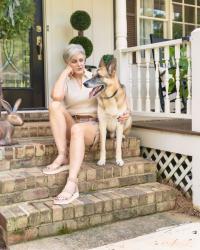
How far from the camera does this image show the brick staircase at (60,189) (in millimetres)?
2576

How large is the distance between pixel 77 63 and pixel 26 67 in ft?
6.21

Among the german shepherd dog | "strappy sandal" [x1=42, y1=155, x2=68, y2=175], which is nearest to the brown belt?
the german shepherd dog

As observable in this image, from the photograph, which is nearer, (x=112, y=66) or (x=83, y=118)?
A: (x=112, y=66)

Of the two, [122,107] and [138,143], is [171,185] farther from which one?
[122,107]

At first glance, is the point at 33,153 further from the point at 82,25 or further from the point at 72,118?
the point at 82,25

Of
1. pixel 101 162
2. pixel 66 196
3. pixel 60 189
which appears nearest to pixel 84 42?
pixel 101 162

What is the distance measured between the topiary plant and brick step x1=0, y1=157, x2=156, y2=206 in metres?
1.74

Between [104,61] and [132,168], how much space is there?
100cm

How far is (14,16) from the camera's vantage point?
3.47 meters

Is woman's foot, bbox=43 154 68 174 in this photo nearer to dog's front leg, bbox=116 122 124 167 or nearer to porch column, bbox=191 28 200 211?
dog's front leg, bbox=116 122 124 167

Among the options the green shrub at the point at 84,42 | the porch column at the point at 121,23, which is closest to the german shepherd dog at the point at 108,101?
the porch column at the point at 121,23

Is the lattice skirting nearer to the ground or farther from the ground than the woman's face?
nearer to the ground

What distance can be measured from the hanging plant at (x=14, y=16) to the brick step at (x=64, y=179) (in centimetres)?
139

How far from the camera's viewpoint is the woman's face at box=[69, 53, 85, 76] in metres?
3.10
